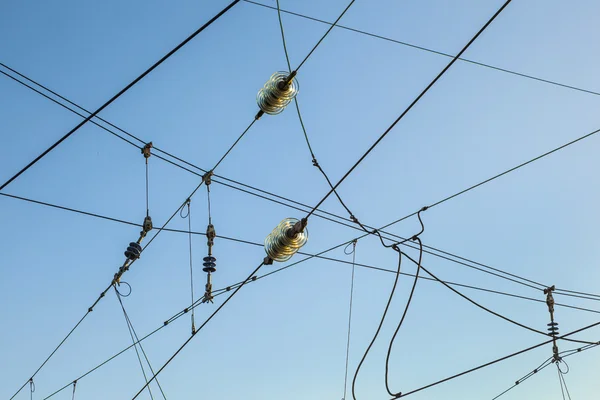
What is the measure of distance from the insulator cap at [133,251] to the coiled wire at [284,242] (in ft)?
6.58

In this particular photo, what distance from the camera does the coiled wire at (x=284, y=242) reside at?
713cm

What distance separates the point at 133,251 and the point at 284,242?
2.30 metres

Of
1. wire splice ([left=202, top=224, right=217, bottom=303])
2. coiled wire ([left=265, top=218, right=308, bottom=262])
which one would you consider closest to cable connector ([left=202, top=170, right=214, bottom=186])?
wire splice ([left=202, top=224, right=217, bottom=303])

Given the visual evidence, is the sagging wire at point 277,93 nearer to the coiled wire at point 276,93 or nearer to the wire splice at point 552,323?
the coiled wire at point 276,93

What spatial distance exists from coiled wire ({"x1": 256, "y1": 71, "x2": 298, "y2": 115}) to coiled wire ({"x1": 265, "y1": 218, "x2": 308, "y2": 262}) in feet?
5.10

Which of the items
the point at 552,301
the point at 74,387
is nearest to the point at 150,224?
the point at 74,387

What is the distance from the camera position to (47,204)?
30.8ft

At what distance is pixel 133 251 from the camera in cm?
859

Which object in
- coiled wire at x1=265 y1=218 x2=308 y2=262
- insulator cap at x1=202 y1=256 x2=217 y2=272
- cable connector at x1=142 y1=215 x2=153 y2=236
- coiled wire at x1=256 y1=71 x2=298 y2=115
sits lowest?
coiled wire at x1=265 y1=218 x2=308 y2=262

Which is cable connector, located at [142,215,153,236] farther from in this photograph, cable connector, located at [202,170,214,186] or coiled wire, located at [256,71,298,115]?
coiled wire, located at [256,71,298,115]

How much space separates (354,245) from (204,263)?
2296 mm

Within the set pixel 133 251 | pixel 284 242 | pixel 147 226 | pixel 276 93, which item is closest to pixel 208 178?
pixel 147 226

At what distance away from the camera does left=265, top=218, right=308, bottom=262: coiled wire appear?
7129mm

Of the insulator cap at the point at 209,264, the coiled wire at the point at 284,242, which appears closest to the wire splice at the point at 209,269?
the insulator cap at the point at 209,264
